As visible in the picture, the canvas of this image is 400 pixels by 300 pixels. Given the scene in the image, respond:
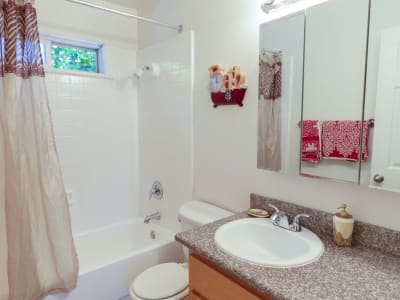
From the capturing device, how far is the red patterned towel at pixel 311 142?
1.29 meters

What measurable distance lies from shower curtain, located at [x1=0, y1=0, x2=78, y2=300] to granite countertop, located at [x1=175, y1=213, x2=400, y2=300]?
98 centimetres

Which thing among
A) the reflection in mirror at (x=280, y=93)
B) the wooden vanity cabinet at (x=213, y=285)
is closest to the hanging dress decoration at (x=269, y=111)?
the reflection in mirror at (x=280, y=93)

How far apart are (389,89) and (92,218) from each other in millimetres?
2396

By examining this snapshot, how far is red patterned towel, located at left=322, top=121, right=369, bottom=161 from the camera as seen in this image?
1.15 m

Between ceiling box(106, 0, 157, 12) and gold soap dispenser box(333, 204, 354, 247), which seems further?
ceiling box(106, 0, 157, 12)

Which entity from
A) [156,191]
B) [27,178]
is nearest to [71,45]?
[27,178]

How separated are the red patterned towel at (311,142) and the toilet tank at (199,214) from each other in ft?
2.10

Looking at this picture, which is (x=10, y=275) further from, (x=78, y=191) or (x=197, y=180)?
(x=197, y=180)

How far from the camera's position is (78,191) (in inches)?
93.7

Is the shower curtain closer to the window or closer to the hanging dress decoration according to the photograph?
the window

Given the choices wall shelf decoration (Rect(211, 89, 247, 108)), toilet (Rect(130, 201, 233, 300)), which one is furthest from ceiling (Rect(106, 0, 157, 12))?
toilet (Rect(130, 201, 233, 300))

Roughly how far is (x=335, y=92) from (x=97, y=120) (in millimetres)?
1971

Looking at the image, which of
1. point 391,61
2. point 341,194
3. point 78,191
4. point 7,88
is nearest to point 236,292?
point 341,194

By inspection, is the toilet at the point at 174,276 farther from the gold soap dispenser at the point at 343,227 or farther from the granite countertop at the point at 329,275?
the gold soap dispenser at the point at 343,227
